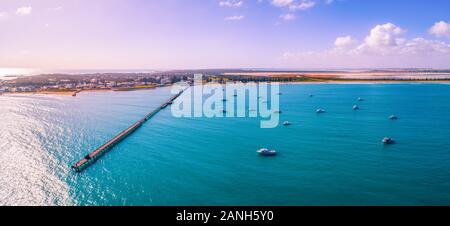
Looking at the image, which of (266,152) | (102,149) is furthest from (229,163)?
(102,149)

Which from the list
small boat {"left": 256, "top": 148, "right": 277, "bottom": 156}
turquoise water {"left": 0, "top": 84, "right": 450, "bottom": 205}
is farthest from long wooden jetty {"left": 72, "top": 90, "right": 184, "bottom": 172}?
small boat {"left": 256, "top": 148, "right": 277, "bottom": 156}

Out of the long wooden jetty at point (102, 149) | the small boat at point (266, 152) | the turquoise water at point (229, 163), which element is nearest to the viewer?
the turquoise water at point (229, 163)

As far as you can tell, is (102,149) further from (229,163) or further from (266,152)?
(266,152)

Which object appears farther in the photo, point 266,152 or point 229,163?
point 266,152

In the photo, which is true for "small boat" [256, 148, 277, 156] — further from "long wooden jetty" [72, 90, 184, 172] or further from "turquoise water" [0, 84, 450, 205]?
"long wooden jetty" [72, 90, 184, 172]

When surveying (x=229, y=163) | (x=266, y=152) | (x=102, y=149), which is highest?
(x=266, y=152)

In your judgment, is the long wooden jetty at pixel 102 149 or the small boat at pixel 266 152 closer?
the long wooden jetty at pixel 102 149

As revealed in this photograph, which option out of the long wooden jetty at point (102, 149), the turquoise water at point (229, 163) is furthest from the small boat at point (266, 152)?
the long wooden jetty at point (102, 149)

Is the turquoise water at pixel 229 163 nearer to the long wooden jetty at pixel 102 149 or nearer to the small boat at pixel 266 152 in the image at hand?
the long wooden jetty at pixel 102 149
